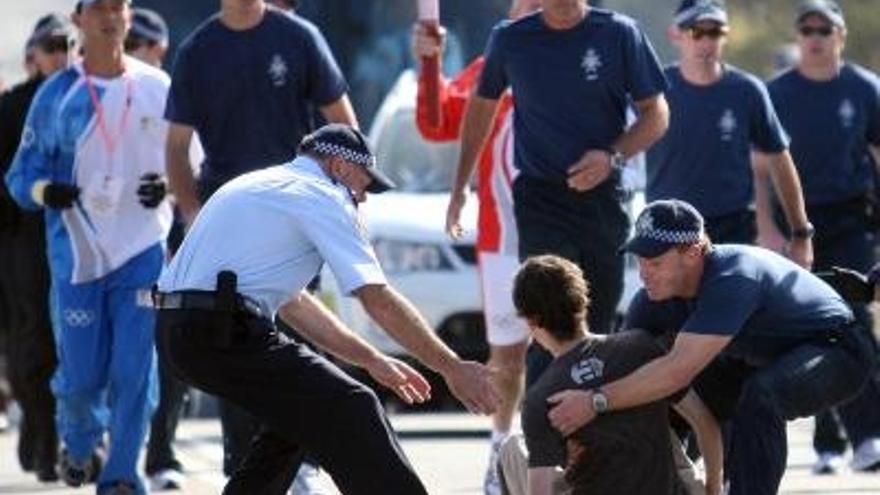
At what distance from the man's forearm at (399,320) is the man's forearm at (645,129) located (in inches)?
119

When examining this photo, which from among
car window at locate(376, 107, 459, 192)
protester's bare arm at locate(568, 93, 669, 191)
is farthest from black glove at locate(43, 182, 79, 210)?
car window at locate(376, 107, 459, 192)

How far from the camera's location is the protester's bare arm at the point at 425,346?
31.6 ft

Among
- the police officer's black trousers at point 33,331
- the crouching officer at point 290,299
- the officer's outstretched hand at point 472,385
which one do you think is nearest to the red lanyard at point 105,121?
the police officer's black trousers at point 33,331

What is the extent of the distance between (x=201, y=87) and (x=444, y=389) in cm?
740

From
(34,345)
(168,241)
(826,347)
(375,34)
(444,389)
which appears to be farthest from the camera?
(375,34)

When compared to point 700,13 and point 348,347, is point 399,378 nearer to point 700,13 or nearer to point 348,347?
point 348,347

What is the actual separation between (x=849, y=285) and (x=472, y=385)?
2.26 m

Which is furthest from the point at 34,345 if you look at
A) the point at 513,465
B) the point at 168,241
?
the point at 513,465

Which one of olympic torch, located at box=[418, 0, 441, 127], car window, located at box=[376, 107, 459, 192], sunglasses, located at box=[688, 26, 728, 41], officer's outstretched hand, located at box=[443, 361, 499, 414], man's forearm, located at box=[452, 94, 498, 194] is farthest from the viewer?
car window, located at box=[376, 107, 459, 192]

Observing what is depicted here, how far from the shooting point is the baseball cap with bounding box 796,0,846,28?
14945 millimetres

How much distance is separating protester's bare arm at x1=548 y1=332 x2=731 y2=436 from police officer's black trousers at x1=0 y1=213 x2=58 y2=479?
234 inches

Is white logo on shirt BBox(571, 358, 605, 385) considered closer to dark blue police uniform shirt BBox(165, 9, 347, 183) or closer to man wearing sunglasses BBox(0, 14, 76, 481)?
dark blue police uniform shirt BBox(165, 9, 347, 183)

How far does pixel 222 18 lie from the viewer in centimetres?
1275

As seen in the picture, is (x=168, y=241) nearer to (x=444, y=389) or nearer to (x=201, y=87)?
(x=201, y=87)
